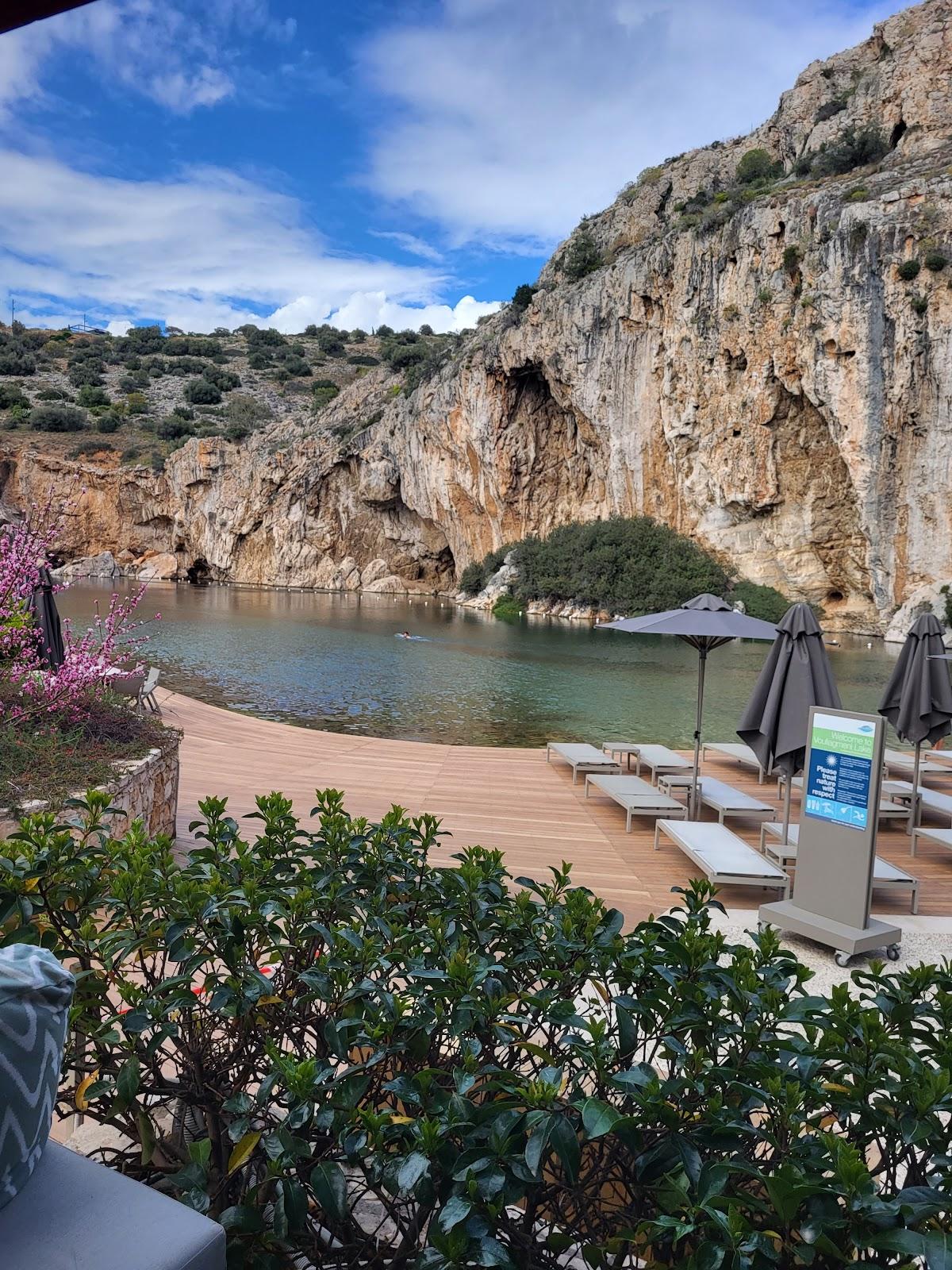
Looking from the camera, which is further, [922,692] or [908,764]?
[908,764]

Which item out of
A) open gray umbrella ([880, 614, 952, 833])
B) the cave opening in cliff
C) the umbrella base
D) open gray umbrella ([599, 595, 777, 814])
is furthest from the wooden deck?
the cave opening in cliff

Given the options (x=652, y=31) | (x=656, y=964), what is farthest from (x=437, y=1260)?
(x=652, y=31)

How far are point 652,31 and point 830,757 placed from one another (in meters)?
3.33

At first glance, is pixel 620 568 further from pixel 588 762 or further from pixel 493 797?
pixel 493 797

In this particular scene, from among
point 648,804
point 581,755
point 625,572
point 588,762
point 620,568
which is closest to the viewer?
point 648,804

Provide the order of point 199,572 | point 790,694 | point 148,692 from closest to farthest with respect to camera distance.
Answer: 1. point 790,694
2. point 148,692
3. point 199,572

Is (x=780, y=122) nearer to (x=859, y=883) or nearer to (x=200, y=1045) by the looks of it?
(x=859, y=883)

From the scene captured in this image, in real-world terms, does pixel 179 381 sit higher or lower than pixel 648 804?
higher

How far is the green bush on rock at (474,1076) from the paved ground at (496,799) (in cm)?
289

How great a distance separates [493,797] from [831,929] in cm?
331

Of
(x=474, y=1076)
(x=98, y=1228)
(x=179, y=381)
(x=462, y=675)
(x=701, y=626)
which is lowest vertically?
(x=462, y=675)

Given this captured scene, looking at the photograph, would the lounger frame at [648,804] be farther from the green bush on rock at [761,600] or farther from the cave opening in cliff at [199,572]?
the cave opening in cliff at [199,572]

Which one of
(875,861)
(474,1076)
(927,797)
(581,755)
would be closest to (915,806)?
(927,797)

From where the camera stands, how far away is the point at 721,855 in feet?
16.6
